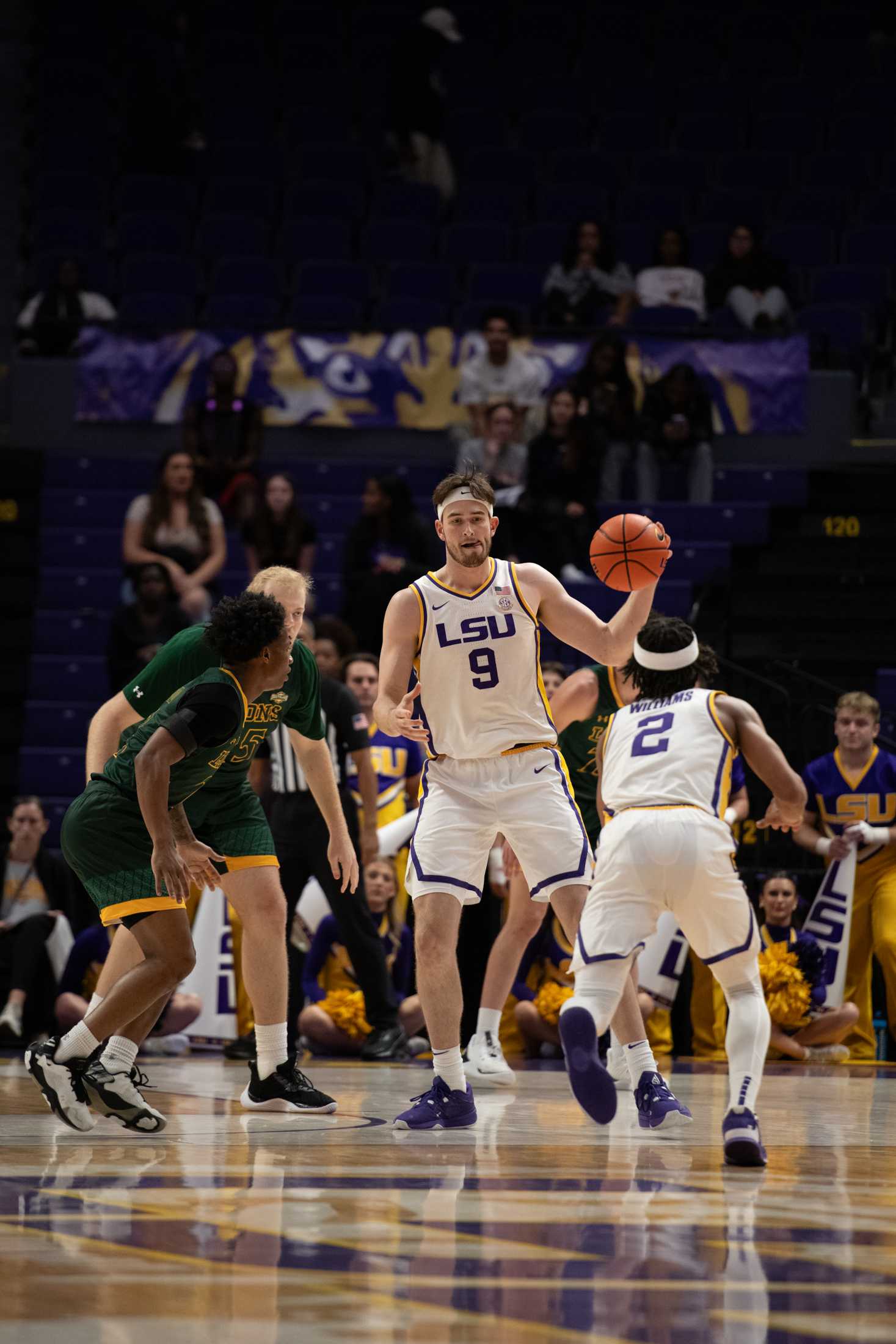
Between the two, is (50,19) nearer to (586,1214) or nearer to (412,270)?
(412,270)

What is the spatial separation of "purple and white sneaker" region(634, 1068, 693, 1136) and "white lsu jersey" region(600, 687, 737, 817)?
1086 mm

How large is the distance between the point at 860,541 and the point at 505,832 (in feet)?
27.7

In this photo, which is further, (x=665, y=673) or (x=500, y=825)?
(x=500, y=825)

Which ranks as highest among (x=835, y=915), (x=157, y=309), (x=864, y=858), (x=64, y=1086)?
(x=157, y=309)

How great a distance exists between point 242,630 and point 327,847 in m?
3.30

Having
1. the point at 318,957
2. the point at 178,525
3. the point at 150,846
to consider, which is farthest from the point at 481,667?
the point at 178,525

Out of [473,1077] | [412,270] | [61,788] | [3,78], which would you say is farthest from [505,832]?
[3,78]

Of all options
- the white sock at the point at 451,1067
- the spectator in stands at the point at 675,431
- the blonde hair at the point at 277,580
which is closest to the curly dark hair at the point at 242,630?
the blonde hair at the point at 277,580

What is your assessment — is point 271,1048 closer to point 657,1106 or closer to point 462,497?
point 657,1106

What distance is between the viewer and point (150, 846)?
5.73m

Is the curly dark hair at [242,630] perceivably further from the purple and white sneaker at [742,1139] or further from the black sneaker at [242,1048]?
the black sneaker at [242,1048]

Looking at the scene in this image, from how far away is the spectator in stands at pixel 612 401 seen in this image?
1380 cm

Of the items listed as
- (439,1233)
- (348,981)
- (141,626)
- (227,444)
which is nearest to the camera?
(439,1233)

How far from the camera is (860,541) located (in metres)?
13.9
